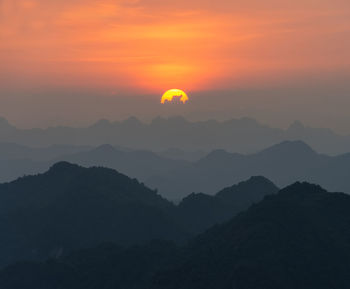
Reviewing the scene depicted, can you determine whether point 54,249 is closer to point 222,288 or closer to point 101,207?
point 101,207

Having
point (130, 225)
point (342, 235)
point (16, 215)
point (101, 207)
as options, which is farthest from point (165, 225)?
point (342, 235)

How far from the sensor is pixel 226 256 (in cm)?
9062

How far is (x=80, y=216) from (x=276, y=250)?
79.0m

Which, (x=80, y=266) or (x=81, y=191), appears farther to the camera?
(x=81, y=191)

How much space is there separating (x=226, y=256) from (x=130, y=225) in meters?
66.3

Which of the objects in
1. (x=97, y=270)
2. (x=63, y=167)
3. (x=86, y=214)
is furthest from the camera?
(x=63, y=167)

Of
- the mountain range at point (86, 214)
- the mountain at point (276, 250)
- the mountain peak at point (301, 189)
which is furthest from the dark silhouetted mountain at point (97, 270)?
the mountain range at point (86, 214)

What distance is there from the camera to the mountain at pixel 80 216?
146 metres

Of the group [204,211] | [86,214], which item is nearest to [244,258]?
[86,214]

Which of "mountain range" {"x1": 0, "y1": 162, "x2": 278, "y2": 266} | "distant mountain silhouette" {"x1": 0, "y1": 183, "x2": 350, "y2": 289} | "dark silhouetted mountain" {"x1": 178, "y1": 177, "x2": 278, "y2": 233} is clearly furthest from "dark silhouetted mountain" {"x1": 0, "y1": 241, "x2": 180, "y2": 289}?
"dark silhouetted mountain" {"x1": 178, "y1": 177, "x2": 278, "y2": 233}

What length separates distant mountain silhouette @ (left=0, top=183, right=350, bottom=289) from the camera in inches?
3334

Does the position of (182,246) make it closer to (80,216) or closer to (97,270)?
(97,270)

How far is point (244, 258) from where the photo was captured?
A: 88375 mm

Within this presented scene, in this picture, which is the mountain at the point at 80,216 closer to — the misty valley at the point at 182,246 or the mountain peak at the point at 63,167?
the misty valley at the point at 182,246
